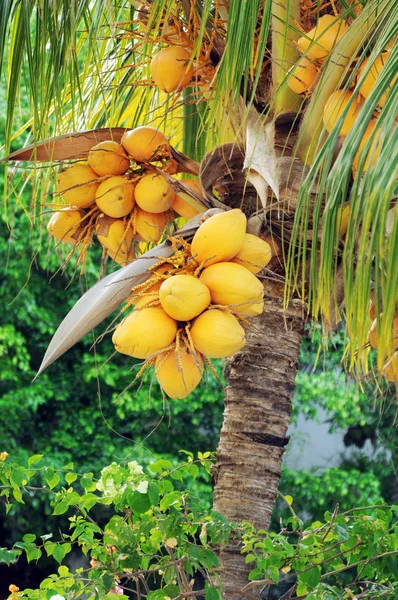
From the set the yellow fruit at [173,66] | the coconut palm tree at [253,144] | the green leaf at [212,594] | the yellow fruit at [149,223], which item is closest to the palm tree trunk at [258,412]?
the coconut palm tree at [253,144]

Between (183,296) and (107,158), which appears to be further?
(107,158)

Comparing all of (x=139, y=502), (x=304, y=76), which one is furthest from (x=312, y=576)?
(x=304, y=76)

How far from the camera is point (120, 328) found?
1.42 m

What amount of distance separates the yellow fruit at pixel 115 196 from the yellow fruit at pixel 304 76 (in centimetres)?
39

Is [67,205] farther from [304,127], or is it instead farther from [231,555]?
[231,555]

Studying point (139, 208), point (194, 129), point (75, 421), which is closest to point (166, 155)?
point (139, 208)

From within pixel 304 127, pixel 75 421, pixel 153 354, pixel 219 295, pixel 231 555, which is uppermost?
pixel 304 127

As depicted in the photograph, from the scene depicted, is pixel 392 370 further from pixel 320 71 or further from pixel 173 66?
pixel 173 66

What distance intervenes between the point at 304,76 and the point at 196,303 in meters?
0.54

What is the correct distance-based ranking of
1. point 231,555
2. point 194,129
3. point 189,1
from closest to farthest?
point 189,1
point 231,555
point 194,129

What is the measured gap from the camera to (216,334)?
137 centimetres

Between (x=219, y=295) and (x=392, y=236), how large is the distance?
0.41 m

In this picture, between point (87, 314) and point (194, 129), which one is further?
point (194, 129)

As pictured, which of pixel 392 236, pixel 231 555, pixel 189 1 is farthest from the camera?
pixel 231 555
